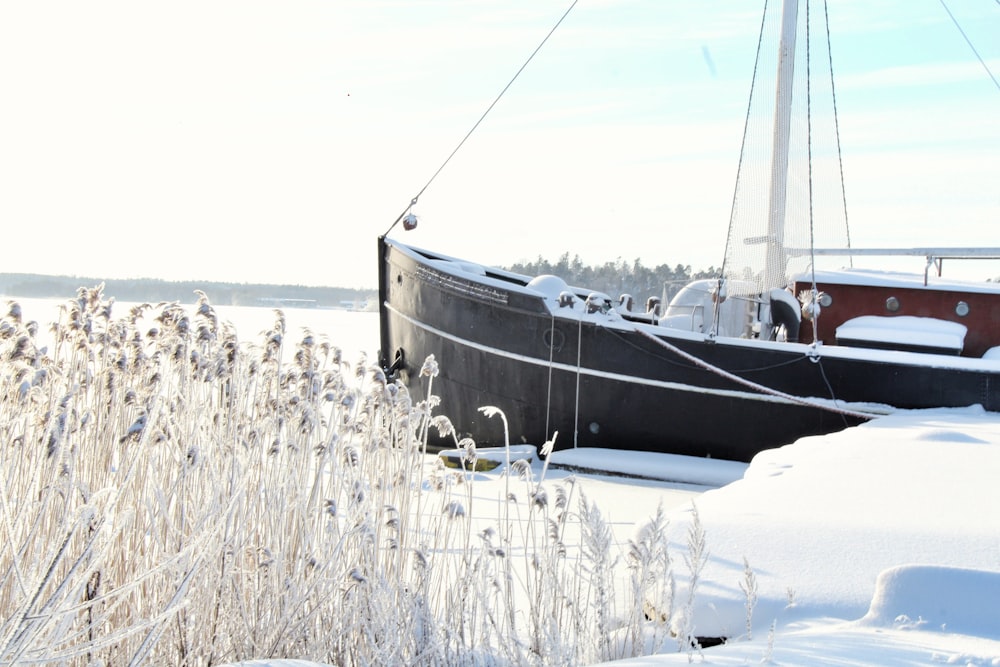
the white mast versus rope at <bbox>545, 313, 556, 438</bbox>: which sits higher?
the white mast

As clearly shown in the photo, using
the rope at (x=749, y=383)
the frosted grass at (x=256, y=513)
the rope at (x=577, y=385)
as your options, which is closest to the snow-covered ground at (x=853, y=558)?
the frosted grass at (x=256, y=513)

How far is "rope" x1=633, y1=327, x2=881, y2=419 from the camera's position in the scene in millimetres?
8422

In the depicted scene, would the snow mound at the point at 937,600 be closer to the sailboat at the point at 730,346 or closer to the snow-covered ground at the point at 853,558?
the snow-covered ground at the point at 853,558

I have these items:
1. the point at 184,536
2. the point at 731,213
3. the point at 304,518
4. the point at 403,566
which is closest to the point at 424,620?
the point at 403,566

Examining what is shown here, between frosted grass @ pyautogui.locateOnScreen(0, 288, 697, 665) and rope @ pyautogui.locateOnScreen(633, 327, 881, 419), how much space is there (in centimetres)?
567

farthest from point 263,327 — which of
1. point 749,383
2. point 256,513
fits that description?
point 749,383

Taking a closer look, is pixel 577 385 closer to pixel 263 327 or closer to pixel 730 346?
pixel 730 346

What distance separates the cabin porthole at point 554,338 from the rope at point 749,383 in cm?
81

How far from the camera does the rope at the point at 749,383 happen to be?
842cm

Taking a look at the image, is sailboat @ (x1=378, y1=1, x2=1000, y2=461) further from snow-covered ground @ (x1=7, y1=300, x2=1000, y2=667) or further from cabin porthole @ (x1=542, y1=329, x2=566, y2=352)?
snow-covered ground @ (x1=7, y1=300, x2=1000, y2=667)

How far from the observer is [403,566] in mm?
3072

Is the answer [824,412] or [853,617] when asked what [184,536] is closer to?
[853,617]

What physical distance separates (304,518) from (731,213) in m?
7.68

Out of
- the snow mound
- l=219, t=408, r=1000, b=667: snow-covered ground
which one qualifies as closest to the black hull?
l=219, t=408, r=1000, b=667: snow-covered ground
